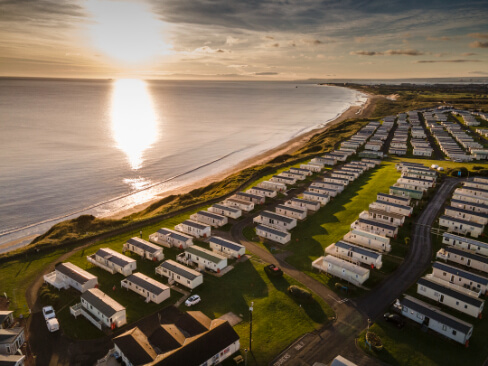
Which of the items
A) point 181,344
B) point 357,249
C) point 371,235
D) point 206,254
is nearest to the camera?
point 181,344

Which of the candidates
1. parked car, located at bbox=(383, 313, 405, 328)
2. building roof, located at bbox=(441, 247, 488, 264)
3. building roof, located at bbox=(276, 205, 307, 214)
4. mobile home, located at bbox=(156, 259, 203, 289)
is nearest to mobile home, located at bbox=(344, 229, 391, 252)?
building roof, located at bbox=(441, 247, 488, 264)

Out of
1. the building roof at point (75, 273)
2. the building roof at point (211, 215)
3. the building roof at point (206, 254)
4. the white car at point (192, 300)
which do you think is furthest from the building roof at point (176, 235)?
the white car at point (192, 300)

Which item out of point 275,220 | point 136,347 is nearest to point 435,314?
point 275,220

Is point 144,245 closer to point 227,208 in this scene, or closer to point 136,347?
point 227,208

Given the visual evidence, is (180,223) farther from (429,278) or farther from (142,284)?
(429,278)

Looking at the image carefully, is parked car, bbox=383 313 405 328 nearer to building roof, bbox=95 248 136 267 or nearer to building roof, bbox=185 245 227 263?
building roof, bbox=185 245 227 263
